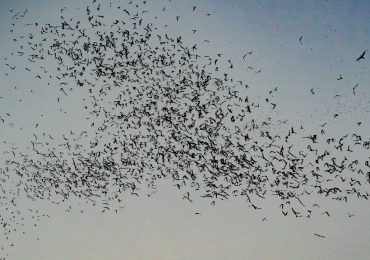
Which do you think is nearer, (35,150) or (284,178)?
(284,178)

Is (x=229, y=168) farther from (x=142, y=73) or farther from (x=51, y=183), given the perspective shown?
(x=51, y=183)

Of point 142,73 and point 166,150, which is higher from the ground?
point 142,73

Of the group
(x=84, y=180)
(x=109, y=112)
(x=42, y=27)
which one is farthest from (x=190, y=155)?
(x=42, y=27)

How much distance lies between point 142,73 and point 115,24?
2317 mm

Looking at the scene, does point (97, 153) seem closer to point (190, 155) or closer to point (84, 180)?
point (84, 180)

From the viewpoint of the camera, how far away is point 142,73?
17828 mm

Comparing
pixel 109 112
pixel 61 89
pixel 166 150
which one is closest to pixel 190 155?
pixel 166 150

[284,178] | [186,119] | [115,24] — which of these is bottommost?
[284,178]

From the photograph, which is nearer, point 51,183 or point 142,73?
point 142,73

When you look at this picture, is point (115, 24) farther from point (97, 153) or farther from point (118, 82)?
point (97, 153)

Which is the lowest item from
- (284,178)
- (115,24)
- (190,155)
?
(284,178)

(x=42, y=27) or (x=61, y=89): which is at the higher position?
(x=42, y=27)

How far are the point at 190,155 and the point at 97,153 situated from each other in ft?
13.6

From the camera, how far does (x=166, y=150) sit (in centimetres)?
1778
